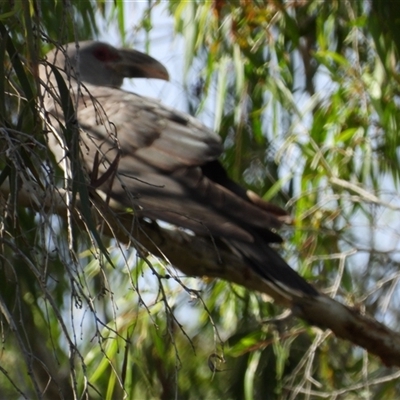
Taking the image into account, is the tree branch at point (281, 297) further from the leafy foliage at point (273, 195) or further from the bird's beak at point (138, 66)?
the bird's beak at point (138, 66)

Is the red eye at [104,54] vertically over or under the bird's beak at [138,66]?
over

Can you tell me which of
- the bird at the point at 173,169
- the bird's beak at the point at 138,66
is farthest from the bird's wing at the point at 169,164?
the bird's beak at the point at 138,66

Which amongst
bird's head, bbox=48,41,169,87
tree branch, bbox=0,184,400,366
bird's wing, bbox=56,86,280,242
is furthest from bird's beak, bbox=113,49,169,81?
A: tree branch, bbox=0,184,400,366

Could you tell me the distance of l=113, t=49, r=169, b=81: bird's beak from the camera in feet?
10.4

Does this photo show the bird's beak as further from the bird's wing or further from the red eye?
the bird's wing

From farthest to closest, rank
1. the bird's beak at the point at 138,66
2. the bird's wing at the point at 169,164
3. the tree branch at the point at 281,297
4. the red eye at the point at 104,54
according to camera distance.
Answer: the red eye at the point at 104,54, the bird's beak at the point at 138,66, the bird's wing at the point at 169,164, the tree branch at the point at 281,297

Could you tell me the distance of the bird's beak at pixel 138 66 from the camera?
317 cm

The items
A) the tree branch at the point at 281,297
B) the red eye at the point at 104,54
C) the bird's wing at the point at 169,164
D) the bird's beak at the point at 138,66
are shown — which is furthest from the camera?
the red eye at the point at 104,54

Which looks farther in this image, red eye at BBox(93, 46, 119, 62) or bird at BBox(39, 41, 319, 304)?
red eye at BBox(93, 46, 119, 62)

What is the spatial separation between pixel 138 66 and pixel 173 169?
0.71 metres

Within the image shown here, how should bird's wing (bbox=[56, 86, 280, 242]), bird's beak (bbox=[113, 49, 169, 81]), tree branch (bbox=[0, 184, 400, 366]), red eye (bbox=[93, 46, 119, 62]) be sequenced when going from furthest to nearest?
red eye (bbox=[93, 46, 119, 62]) < bird's beak (bbox=[113, 49, 169, 81]) < bird's wing (bbox=[56, 86, 280, 242]) < tree branch (bbox=[0, 184, 400, 366])

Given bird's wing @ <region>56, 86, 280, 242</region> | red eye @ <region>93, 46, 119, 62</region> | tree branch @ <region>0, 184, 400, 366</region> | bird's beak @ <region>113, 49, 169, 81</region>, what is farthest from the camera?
red eye @ <region>93, 46, 119, 62</region>

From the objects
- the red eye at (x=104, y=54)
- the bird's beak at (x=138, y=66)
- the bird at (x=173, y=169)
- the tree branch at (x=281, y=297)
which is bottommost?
the tree branch at (x=281, y=297)

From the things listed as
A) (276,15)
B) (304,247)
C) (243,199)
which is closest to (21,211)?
(243,199)
